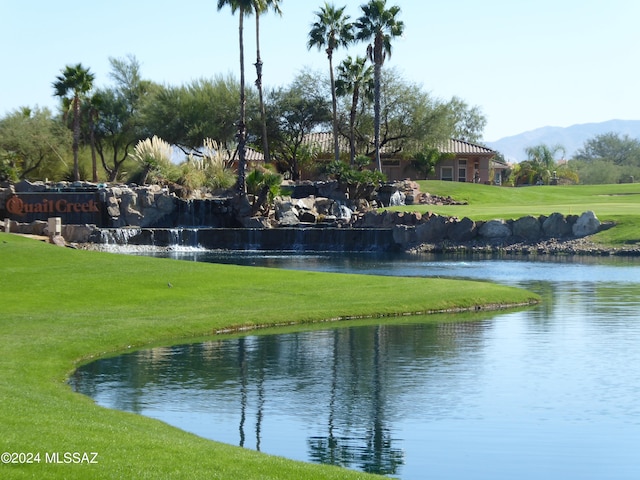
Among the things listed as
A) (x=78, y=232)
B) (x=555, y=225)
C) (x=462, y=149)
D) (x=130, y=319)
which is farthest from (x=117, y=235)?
(x=462, y=149)

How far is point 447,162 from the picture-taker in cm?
10100

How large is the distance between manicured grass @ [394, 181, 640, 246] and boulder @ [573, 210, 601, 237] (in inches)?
24.7

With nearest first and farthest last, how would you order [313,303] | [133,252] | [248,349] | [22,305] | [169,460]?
[169,460], [248,349], [22,305], [313,303], [133,252]

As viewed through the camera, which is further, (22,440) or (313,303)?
(313,303)

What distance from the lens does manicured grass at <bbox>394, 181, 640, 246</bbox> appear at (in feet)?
187

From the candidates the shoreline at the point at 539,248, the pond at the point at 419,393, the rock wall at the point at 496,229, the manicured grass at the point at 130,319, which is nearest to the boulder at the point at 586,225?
the rock wall at the point at 496,229

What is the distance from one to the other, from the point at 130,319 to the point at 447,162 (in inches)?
3078

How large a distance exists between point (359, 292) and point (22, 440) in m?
19.9

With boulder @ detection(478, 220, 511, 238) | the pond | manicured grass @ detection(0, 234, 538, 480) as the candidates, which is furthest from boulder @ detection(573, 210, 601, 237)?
the pond

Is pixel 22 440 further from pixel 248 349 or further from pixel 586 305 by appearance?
pixel 586 305

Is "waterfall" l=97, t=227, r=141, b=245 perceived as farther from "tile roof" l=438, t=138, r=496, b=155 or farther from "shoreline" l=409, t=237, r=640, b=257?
"tile roof" l=438, t=138, r=496, b=155

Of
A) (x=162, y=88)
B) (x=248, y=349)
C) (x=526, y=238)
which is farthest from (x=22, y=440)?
(x=162, y=88)

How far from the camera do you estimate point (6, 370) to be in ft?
59.8

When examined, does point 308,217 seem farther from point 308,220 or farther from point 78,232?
point 78,232
